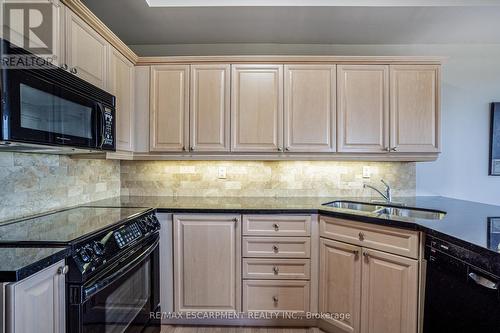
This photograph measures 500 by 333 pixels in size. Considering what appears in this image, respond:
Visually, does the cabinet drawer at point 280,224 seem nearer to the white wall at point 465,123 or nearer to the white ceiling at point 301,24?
the white wall at point 465,123

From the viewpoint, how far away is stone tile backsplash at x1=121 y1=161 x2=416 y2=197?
2.60m

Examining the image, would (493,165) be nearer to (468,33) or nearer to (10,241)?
(468,33)

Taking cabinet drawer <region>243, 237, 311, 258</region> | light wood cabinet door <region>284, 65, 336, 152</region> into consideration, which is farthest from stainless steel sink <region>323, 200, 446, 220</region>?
light wood cabinet door <region>284, 65, 336, 152</region>

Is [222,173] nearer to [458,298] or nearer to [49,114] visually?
[49,114]

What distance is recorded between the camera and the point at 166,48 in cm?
273

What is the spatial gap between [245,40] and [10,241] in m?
2.36

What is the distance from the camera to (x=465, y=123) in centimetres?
261

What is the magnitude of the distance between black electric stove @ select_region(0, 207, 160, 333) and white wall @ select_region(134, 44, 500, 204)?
2.10 meters

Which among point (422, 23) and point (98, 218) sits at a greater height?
point (422, 23)

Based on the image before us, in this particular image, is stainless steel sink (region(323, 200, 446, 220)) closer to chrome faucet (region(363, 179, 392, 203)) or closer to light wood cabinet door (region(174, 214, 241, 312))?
chrome faucet (region(363, 179, 392, 203))

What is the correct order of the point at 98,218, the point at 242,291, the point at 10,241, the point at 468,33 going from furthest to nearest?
the point at 468,33 → the point at 242,291 → the point at 98,218 → the point at 10,241

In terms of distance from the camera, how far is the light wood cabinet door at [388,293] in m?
1.56

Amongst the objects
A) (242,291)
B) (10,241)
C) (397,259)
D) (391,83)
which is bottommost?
(242,291)

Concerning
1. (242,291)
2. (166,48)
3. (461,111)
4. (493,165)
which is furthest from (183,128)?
(493,165)
